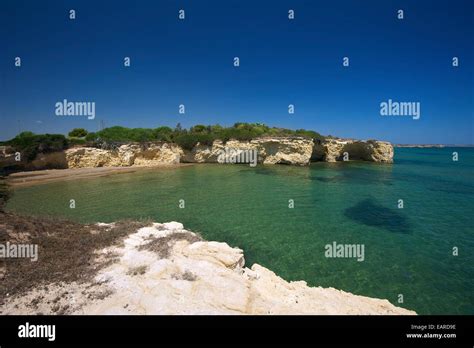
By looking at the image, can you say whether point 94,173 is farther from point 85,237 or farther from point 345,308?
point 345,308

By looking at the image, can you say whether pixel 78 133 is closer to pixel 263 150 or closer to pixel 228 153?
pixel 228 153

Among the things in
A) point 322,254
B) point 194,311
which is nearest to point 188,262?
point 194,311

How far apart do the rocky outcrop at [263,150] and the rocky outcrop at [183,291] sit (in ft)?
133

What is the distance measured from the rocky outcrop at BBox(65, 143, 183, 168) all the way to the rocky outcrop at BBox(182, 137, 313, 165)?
3.79 m

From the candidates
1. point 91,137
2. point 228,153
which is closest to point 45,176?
point 91,137

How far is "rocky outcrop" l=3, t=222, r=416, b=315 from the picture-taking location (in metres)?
5.18

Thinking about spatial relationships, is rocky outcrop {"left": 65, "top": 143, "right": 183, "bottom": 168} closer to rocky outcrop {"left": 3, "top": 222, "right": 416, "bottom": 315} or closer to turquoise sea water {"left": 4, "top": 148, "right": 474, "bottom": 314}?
turquoise sea water {"left": 4, "top": 148, "right": 474, "bottom": 314}

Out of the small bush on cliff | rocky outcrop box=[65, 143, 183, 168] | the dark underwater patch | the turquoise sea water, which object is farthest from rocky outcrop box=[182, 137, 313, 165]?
the dark underwater patch

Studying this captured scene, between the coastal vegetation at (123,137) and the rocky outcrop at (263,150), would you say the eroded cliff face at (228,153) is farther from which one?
the coastal vegetation at (123,137)

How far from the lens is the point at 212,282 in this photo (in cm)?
616

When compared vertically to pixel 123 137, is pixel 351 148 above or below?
below

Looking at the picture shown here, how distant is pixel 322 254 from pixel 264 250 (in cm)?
250

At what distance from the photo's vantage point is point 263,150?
48719mm

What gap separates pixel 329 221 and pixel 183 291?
11029 millimetres
